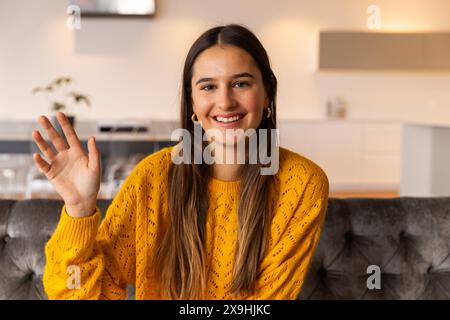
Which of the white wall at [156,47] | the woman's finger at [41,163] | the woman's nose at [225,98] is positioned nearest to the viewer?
the woman's finger at [41,163]

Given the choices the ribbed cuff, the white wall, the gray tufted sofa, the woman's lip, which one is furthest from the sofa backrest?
the white wall

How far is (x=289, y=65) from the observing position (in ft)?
16.3

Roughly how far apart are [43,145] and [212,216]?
12.4 inches

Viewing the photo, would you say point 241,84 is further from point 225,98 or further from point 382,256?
point 382,256

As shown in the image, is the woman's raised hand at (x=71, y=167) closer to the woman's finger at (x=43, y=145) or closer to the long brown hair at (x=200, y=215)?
the woman's finger at (x=43, y=145)

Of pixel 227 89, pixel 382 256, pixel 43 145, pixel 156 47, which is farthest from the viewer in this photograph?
pixel 156 47

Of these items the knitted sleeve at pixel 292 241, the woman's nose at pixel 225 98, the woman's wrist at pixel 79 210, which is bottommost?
the knitted sleeve at pixel 292 241

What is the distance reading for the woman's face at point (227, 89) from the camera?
Answer: 28.7 inches

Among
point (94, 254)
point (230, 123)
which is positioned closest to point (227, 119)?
point (230, 123)

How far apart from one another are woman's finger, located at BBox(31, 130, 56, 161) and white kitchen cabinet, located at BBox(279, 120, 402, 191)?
404 centimetres

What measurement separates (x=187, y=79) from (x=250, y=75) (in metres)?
0.12

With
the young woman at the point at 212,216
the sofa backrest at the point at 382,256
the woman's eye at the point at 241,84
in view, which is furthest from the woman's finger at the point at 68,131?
the sofa backrest at the point at 382,256
